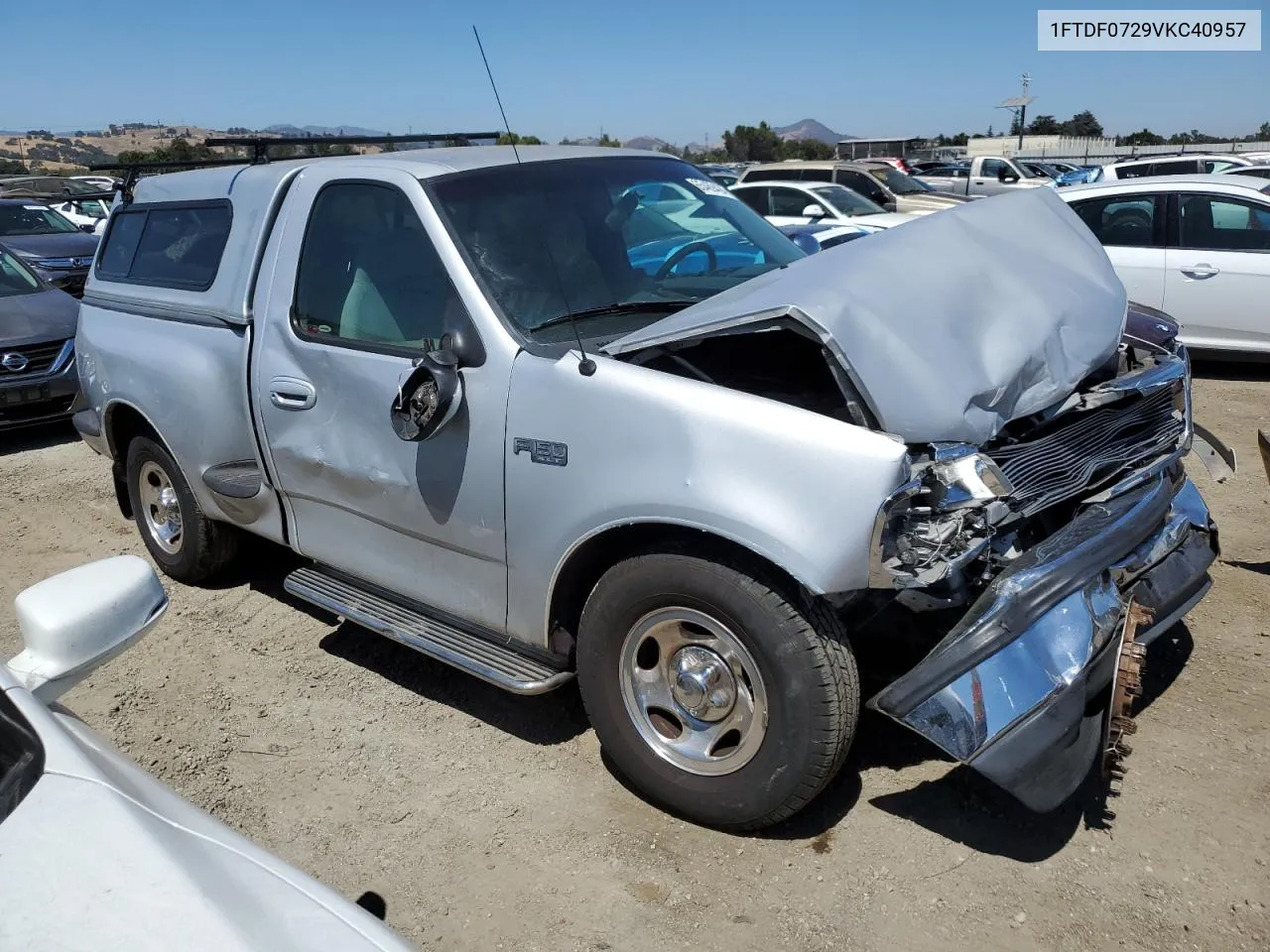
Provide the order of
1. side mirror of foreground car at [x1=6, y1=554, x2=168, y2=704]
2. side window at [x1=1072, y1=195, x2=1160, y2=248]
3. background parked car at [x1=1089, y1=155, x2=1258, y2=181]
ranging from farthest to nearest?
background parked car at [x1=1089, y1=155, x2=1258, y2=181] → side window at [x1=1072, y1=195, x2=1160, y2=248] → side mirror of foreground car at [x1=6, y1=554, x2=168, y2=704]

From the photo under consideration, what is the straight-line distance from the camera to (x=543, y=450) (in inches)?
123

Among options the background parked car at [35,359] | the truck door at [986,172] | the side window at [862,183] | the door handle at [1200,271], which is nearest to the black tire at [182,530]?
the background parked car at [35,359]

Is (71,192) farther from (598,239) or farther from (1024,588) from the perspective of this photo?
(1024,588)

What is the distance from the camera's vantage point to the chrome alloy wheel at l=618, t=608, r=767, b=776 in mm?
2918

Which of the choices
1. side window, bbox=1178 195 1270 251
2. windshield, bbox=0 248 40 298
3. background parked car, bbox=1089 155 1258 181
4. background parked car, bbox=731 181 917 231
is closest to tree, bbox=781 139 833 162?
background parked car, bbox=1089 155 1258 181

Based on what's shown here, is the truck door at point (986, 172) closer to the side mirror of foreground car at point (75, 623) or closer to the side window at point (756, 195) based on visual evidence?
the side window at point (756, 195)

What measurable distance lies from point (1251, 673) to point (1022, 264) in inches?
71.0

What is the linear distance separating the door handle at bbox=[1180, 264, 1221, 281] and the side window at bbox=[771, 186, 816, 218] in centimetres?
687

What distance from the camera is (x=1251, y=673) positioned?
3842mm

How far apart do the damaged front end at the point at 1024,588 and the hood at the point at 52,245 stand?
42.8 feet

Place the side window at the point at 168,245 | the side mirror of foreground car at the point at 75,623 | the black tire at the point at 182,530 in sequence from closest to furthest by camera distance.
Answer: the side mirror of foreground car at the point at 75,623, the side window at the point at 168,245, the black tire at the point at 182,530

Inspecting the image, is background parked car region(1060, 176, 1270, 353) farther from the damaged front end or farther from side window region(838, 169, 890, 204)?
side window region(838, 169, 890, 204)

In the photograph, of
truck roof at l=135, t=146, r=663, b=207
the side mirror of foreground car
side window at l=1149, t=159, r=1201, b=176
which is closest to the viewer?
the side mirror of foreground car

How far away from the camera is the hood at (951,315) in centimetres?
277
